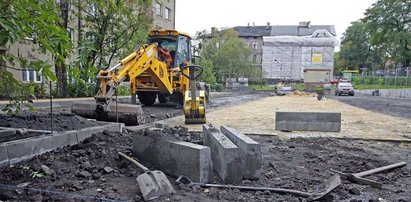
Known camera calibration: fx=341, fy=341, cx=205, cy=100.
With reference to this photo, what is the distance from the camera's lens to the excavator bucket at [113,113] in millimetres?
8984

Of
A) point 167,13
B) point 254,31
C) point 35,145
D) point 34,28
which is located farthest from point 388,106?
point 254,31

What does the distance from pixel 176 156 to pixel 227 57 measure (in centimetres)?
4575

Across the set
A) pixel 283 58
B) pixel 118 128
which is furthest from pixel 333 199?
pixel 283 58

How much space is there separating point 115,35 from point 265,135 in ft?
46.6

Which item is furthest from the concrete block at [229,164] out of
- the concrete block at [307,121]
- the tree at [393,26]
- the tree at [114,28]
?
the tree at [393,26]

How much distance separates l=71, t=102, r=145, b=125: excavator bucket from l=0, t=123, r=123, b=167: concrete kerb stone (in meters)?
2.58

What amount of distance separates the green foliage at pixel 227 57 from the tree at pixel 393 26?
19882mm

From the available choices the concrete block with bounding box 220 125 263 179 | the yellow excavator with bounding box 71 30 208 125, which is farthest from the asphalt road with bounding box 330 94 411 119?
the concrete block with bounding box 220 125 263 179

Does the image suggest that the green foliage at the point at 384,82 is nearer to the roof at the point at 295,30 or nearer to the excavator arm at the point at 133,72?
the roof at the point at 295,30

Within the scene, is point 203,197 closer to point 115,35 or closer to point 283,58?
point 115,35

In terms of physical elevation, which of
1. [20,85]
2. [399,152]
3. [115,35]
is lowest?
[399,152]

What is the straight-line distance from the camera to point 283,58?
6178cm

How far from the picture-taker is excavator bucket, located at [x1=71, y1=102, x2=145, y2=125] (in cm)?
898

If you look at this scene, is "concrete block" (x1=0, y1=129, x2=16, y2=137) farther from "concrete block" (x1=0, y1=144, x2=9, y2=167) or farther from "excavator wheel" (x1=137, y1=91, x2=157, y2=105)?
"excavator wheel" (x1=137, y1=91, x2=157, y2=105)
